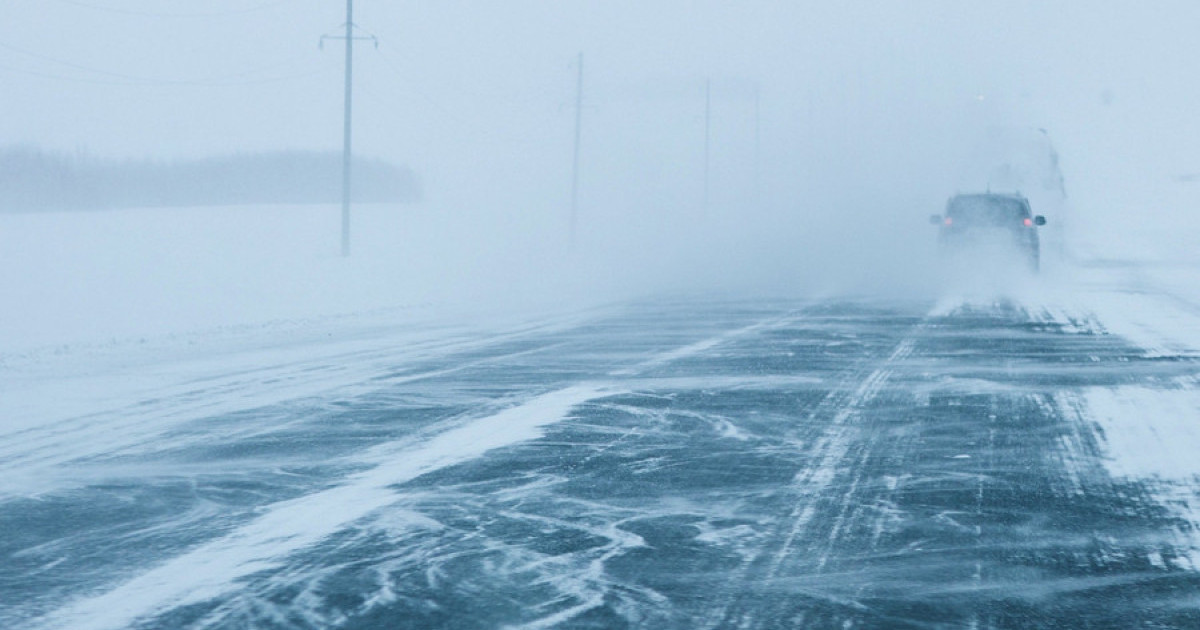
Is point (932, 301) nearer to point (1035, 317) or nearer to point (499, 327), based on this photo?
point (1035, 317)

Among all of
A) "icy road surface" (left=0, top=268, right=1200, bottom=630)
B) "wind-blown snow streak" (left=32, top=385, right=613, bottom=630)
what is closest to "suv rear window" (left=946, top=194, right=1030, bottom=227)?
"icy road surface" (left=0, top=268, right=1200, bottom=630)

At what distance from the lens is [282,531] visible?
6121 millimetres

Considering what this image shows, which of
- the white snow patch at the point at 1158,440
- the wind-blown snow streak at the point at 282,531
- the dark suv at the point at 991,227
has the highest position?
the dark suv at the point at 991,227

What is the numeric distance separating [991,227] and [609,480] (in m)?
20.9

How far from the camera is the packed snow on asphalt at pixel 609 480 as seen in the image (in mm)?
5109

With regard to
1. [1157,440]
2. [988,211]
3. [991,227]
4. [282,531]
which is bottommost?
[282,531]

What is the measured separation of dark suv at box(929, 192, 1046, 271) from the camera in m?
26.5

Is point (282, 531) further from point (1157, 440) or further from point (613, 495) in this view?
point (1157, 440)

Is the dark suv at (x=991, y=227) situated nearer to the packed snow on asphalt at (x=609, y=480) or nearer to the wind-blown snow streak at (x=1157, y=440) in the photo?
the packed snow on asphalt at (x=609, y=480)

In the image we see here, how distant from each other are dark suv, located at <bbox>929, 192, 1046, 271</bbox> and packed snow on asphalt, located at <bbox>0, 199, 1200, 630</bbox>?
10.8 meters

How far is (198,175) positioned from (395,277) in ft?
122

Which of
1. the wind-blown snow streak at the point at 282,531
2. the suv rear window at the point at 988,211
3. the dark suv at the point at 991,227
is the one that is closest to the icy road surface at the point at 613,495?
the wind-blown snow streak at the point at 282,531

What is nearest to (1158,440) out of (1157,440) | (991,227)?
(1157,440)

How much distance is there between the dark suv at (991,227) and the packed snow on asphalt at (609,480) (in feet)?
35.5
